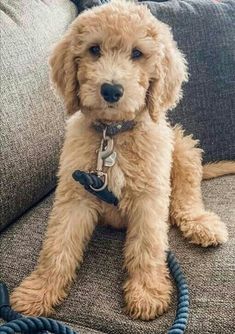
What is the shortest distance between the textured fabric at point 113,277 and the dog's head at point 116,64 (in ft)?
1.14

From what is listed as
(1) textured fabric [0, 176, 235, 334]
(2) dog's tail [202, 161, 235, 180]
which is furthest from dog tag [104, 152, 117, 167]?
(2) dog's tail [202, 161, 235, 180]

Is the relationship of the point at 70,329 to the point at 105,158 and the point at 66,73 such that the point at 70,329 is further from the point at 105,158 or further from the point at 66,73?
the point at 66,73

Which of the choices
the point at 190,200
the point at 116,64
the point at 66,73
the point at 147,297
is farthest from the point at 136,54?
the point at 147,297

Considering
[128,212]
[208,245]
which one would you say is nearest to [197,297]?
[208,245]

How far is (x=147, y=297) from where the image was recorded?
3.88ft

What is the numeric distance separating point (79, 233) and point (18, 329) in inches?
13.6

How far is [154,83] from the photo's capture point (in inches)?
51.5

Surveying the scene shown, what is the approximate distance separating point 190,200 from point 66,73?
1.73ft

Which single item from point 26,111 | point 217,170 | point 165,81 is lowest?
point 217,170

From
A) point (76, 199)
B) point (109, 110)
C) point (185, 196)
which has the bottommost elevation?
point (185, 196)

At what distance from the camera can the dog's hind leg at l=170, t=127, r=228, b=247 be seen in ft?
4.42

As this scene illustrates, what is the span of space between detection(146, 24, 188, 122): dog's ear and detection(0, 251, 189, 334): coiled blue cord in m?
0.39

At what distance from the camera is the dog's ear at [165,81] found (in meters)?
1.30

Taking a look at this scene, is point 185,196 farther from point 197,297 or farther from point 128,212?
point 197,297
